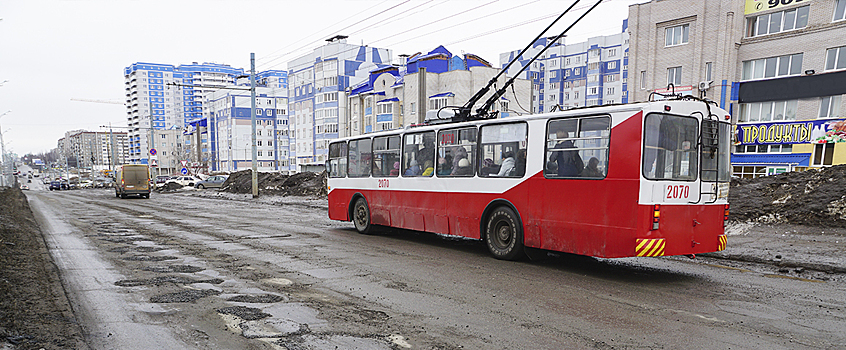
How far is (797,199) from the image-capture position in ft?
43.2

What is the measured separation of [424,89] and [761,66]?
33.5 m

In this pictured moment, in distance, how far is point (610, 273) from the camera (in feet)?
25.8

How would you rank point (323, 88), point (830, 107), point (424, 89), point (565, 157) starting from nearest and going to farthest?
point (565, 157) < point (830, 107) < point (424, 89) < point (323, 88)

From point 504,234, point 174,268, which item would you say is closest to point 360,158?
point 504,234

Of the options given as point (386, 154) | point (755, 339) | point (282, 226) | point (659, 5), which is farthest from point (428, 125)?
point (659, 5)

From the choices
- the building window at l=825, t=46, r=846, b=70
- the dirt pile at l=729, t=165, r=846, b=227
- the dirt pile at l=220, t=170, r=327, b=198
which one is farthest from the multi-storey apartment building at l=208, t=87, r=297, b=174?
the dirt pile at l=729, t=165, r=846, b=227

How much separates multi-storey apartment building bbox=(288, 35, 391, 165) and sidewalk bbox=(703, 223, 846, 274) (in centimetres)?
6448

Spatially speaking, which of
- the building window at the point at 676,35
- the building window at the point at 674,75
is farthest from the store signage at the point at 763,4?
the building window at the point at 674,75

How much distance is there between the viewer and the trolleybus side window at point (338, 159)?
14.1 meters

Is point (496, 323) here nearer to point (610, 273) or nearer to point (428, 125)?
point (610, 273)

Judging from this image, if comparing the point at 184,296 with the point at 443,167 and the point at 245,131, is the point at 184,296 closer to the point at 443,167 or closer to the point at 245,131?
the point at 443,167

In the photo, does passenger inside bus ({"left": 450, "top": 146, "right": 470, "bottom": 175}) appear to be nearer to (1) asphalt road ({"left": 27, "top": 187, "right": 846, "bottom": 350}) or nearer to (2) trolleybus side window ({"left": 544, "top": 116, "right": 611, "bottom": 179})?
(1) asphalt road ({"left": 27, "top": 187, "right": 846, "bottom": 350})

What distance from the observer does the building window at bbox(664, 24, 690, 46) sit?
108 feet

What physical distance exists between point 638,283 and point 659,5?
106ft
